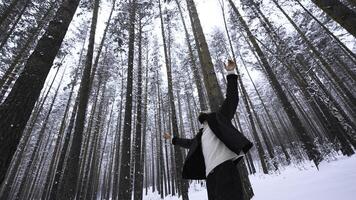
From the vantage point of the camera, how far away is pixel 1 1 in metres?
14.5

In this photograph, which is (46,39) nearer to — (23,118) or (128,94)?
(23,118)

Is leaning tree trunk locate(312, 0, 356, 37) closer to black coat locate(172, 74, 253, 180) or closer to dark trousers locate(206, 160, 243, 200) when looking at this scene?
black coat locate(172, 74, 253, 180)

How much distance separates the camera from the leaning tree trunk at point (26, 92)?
312 centimetres

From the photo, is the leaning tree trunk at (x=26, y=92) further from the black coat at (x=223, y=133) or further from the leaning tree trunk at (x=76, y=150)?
the leaning tree trunk at (x=76, y=150)

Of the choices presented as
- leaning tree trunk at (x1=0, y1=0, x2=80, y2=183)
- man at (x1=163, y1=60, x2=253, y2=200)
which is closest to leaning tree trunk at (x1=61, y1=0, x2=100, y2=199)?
leaning tree trunk at (x1=0, y1=0, x2=80, y2=183)

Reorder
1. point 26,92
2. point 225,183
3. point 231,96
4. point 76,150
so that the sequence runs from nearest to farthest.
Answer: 1. point 225,183
2. point 231,96
3. point 26,92
4. point 76,150

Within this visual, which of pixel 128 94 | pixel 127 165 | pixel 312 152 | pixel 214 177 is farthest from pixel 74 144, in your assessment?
pixel 312 152

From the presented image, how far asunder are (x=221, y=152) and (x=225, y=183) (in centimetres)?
33

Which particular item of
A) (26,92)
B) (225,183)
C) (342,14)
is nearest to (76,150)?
(26,92)

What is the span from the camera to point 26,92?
3.57 metres

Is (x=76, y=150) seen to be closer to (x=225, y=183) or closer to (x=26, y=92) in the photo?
(x=26, y=92)

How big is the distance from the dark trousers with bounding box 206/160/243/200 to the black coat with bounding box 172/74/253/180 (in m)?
0.24

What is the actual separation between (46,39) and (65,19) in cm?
70

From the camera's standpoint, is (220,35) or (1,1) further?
(220,35)
